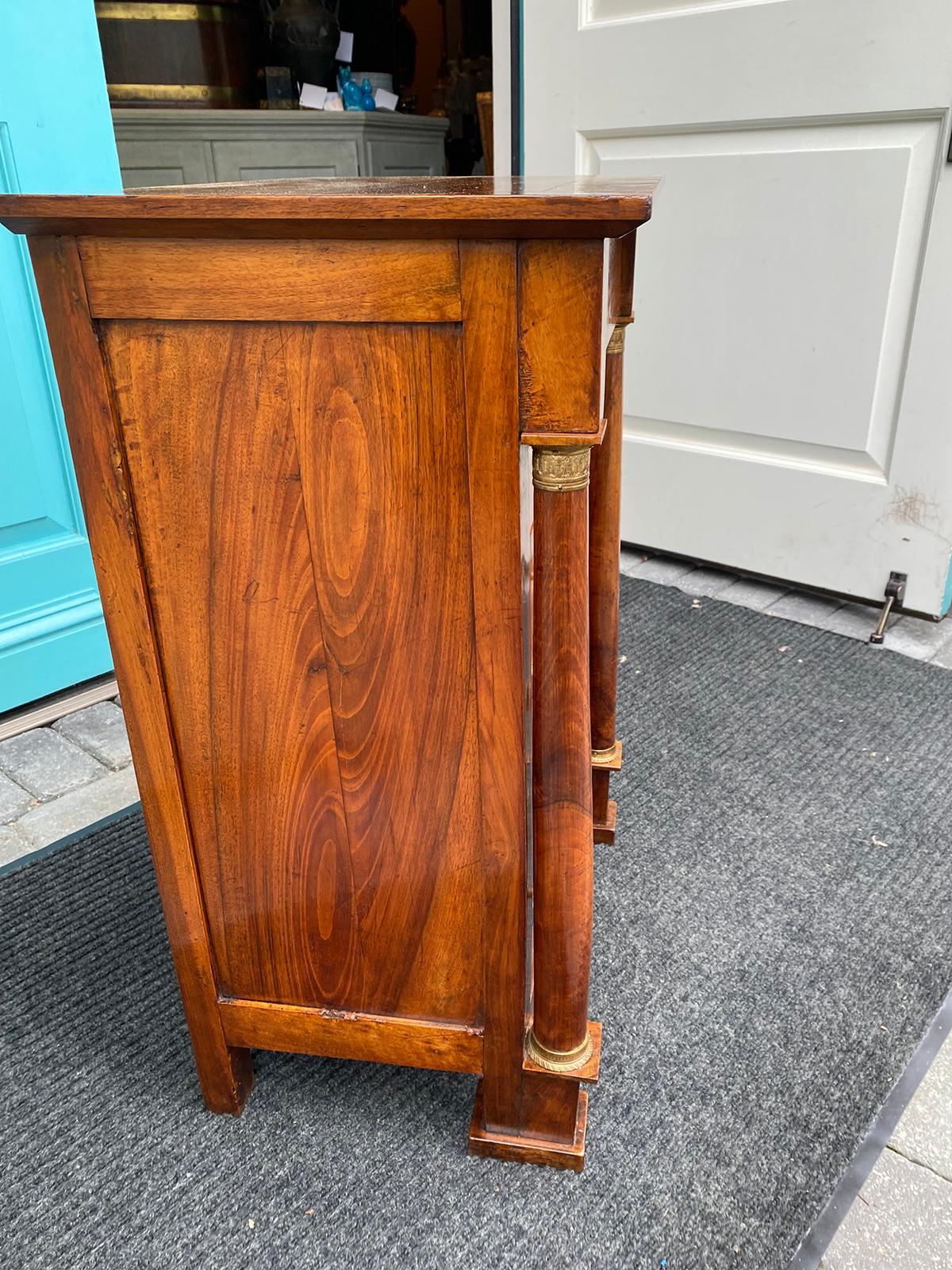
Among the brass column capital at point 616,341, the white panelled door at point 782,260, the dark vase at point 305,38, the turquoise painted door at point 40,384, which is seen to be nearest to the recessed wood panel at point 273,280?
the brass column capital at point 616,341

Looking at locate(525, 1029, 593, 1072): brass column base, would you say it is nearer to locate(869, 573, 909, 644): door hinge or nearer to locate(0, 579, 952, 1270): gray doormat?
locate(0, 579, 952, 1270): gray doormat

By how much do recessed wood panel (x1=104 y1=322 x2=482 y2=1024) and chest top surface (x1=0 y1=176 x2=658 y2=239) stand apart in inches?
2.7

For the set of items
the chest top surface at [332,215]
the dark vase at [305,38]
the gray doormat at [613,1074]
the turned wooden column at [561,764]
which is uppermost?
the dark vase at [305,38]

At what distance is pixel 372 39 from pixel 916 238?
231 cm

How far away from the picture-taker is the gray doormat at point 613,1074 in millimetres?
882

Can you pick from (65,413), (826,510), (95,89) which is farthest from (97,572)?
(826,510)

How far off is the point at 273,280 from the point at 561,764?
43cm

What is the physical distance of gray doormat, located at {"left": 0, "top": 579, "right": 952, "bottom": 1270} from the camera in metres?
0.88

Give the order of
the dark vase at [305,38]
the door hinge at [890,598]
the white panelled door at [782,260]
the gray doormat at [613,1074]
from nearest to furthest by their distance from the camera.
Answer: the gray doormat at [613,1074] → the white panelled door at [782,260] → the door hinge at [890,598] → the dark vase at [305,38]

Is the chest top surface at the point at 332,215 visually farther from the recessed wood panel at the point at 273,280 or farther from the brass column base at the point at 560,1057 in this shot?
the brass column base at the point at 560,1057

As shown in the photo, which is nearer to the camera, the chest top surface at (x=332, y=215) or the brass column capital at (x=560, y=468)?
the chest top surface at (x=332, y=215)

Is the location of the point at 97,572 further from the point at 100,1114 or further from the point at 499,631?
the point at 100,1114

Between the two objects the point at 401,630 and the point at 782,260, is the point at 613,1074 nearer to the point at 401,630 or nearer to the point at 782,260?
the point at 401,630

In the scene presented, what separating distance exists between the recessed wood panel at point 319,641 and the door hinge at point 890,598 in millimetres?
1356
